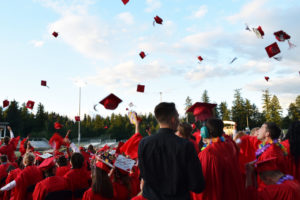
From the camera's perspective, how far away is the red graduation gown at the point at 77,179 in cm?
441

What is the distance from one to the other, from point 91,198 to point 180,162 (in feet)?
4.52

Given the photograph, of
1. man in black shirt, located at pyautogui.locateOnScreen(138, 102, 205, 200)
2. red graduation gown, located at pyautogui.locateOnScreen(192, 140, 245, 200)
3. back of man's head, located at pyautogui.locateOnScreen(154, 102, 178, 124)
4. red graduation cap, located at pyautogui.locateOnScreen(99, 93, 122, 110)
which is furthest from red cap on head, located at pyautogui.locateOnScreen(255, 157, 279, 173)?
red graduation cap, located at pyautogui.locateOnScreen(99, 93, 122, 110)

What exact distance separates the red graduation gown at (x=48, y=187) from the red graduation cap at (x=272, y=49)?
28.5 ft

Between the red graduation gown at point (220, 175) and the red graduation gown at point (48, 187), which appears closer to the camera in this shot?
the red graduation gown at point (220, 175)

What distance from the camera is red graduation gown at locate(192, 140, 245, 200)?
3.32 metres

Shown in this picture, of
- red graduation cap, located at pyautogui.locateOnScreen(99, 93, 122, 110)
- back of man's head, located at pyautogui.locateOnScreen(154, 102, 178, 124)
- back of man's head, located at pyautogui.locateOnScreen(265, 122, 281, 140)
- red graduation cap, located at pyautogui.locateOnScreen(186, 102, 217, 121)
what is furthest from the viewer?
red graduation cap, located at pyautogui.locateOnScreen(99, 93, 122, 110)

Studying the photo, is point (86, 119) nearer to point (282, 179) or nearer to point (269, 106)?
point (269, 106)

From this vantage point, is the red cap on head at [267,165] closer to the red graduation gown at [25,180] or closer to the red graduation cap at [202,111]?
the red graduation cap at [202,111]

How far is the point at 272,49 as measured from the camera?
10062 millimetres

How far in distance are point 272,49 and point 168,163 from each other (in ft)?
30.0

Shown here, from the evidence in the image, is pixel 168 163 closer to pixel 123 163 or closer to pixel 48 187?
pixel 123 163

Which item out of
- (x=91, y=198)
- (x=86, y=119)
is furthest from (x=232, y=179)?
(x=86, y=119)

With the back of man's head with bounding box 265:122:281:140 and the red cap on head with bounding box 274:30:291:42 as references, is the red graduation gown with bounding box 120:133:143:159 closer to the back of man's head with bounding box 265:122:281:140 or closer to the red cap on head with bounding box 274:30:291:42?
the back of man's head with bounding box 265:122:281:140

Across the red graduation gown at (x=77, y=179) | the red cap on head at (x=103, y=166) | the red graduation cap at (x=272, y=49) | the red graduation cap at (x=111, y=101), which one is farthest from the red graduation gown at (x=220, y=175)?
the red graduation cap at (x=272, y=49)
